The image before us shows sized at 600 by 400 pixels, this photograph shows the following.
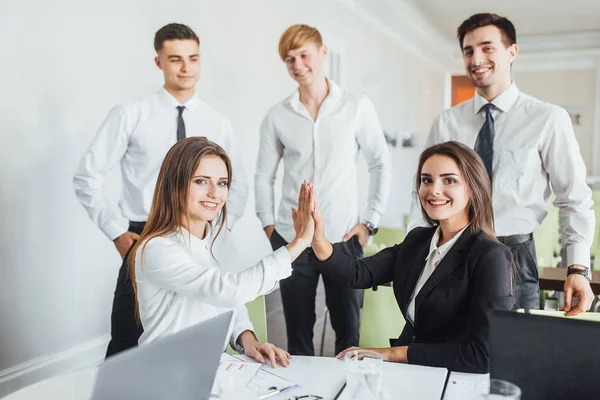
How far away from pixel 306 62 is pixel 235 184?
2.30 ft

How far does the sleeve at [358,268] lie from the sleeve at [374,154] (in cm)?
83

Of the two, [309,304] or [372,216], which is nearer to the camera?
[309,304]

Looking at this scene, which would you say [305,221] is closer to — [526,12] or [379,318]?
[379,318]

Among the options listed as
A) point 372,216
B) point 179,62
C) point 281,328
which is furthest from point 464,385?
point 281,328

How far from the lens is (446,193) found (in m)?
1.95

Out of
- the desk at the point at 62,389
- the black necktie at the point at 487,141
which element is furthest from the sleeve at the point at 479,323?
the desk at the point at 62,389

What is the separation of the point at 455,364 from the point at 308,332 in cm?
128

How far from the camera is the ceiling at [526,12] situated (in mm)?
8562

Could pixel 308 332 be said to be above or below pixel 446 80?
below

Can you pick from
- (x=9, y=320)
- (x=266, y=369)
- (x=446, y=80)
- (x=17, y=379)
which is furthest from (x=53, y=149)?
(x=446, y=80)

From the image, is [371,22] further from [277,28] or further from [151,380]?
[151,380]

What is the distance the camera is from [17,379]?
316cm

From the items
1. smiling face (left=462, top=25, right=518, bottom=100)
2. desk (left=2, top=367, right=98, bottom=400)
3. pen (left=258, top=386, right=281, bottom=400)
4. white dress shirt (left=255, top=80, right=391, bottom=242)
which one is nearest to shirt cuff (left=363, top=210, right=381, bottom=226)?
white dress shirt (left=255, top=80, right=391, bottom=242)

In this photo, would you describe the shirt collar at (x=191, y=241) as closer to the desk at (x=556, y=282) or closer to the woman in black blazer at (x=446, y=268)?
the woman in black blazer at (x=446, y=268)
